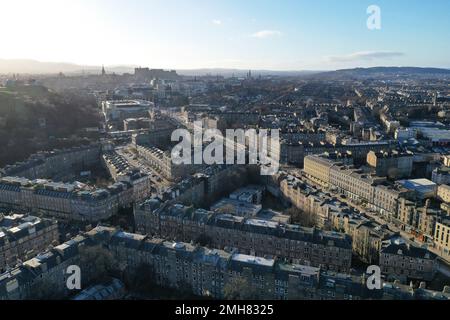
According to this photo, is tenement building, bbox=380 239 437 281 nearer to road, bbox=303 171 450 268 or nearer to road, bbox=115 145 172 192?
road, bbox=303 171 450 268

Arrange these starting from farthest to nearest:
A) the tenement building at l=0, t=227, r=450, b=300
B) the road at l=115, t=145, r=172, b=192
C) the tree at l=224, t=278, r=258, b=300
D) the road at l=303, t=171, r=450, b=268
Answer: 1. the road at l=115, t=145, r=172, b=192
2. the road at l=303, t=171, r=450, b=268
3. the tree at l=224, t=278, r=258, b=300
4. the tenement building at l=0, t=227, r=450, b=300

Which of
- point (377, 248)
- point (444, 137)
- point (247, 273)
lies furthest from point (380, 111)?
point (247, 273)

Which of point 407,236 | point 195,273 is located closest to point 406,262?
point 407,236

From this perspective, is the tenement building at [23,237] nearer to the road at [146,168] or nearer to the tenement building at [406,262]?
the road at [146,168]

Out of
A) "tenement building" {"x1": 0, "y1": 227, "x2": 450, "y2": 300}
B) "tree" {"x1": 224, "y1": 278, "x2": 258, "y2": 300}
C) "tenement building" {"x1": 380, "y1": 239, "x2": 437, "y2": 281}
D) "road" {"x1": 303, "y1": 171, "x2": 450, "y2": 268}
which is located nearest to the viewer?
"tenement building" {"x1": 0, "y1": 227, "x2": 450, "y2": 300}

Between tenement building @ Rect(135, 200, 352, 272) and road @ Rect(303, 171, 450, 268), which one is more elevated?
tenement building @ Rect(135, 200, 352, 272)

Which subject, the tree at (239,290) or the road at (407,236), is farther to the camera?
the road at (407,236)

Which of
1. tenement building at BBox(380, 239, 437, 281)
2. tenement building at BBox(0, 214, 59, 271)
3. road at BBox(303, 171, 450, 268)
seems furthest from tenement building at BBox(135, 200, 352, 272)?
tenement building at BBox(0, 214, 59, 271)

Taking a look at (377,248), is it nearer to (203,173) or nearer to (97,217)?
(203,173)

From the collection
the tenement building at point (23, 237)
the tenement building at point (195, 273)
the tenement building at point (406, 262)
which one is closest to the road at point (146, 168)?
the tenement building at point (23, 237)
